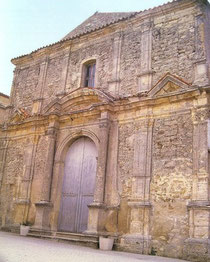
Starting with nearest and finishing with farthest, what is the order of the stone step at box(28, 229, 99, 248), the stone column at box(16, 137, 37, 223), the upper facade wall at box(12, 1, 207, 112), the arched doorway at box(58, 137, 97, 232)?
1. the stone step at box(28, 229, 99, 248)
2. the upper facade wall at box(12, 1, 207, 112)
3. the arched doorway at box(58, 137, 97, 232)
4. the stone column at box(16, 137, 37, 223)

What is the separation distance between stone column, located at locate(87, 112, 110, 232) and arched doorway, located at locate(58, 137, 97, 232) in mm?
723

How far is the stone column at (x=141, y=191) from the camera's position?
875 cm

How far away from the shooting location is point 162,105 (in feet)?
31.2

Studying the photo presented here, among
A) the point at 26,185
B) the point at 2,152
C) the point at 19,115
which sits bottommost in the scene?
the point at 26,185

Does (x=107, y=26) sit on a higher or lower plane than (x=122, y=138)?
higher

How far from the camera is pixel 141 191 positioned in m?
9.13

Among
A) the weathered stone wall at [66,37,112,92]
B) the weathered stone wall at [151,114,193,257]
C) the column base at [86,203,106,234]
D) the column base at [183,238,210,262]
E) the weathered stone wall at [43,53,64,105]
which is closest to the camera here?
the column base at [183,238,210,262]

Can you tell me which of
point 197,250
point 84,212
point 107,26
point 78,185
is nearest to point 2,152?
point 78,185

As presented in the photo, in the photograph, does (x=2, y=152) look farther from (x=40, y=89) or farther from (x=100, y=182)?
(x=100, y=182)

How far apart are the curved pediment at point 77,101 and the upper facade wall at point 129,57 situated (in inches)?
14.7

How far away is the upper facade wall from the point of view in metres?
9.67

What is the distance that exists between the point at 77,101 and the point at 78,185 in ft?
9.79

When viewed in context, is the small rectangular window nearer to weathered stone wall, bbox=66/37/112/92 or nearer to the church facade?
the church facade

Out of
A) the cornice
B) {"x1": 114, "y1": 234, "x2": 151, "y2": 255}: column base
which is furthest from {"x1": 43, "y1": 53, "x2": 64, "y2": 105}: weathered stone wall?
{"x1": 114, "y1": 234, "x2": 151, "y2": 255}: column base
